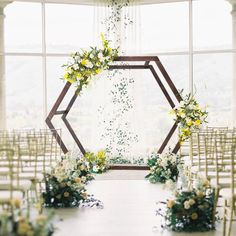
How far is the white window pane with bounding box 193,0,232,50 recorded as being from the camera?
12.0 meters

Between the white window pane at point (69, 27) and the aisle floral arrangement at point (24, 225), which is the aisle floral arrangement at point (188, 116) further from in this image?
the aisle floral arrangement at point (24, 225)

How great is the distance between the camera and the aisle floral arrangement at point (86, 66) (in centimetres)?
1006

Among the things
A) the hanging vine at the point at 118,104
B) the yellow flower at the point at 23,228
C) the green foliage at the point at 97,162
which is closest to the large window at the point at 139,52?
the hanging vine at the point at 118,104

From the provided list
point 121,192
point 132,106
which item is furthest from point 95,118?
point 121,192

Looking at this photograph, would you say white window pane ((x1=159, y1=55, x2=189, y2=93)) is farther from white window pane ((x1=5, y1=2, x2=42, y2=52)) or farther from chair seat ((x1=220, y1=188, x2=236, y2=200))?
chair seat ((x1=220, y1=188, x2=236, y2=200))

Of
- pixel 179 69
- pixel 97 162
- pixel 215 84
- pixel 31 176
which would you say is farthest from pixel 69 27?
pixel 31 176

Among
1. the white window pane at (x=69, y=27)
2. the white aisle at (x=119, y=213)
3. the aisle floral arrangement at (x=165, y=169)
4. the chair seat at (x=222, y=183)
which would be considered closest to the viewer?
the chair seat at (x=222, y=183)

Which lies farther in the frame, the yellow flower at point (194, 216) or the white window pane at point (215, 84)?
the white window pane at point (215, 84)

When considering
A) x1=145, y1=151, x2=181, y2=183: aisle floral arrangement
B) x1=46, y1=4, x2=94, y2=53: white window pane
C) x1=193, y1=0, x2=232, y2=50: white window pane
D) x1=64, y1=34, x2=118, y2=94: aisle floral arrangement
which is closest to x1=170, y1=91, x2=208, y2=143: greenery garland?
x1=145, y1=151, x2=181, y2=183: aisle floral arrangement

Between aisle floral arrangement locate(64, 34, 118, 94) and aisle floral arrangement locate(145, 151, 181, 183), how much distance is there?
198 centimetres

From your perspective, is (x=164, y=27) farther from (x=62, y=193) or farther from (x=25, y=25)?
(x=62, y=193)

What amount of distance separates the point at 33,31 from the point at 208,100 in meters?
4.07

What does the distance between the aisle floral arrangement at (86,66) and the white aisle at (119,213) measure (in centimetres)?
190

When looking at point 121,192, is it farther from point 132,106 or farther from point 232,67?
point 232,67
